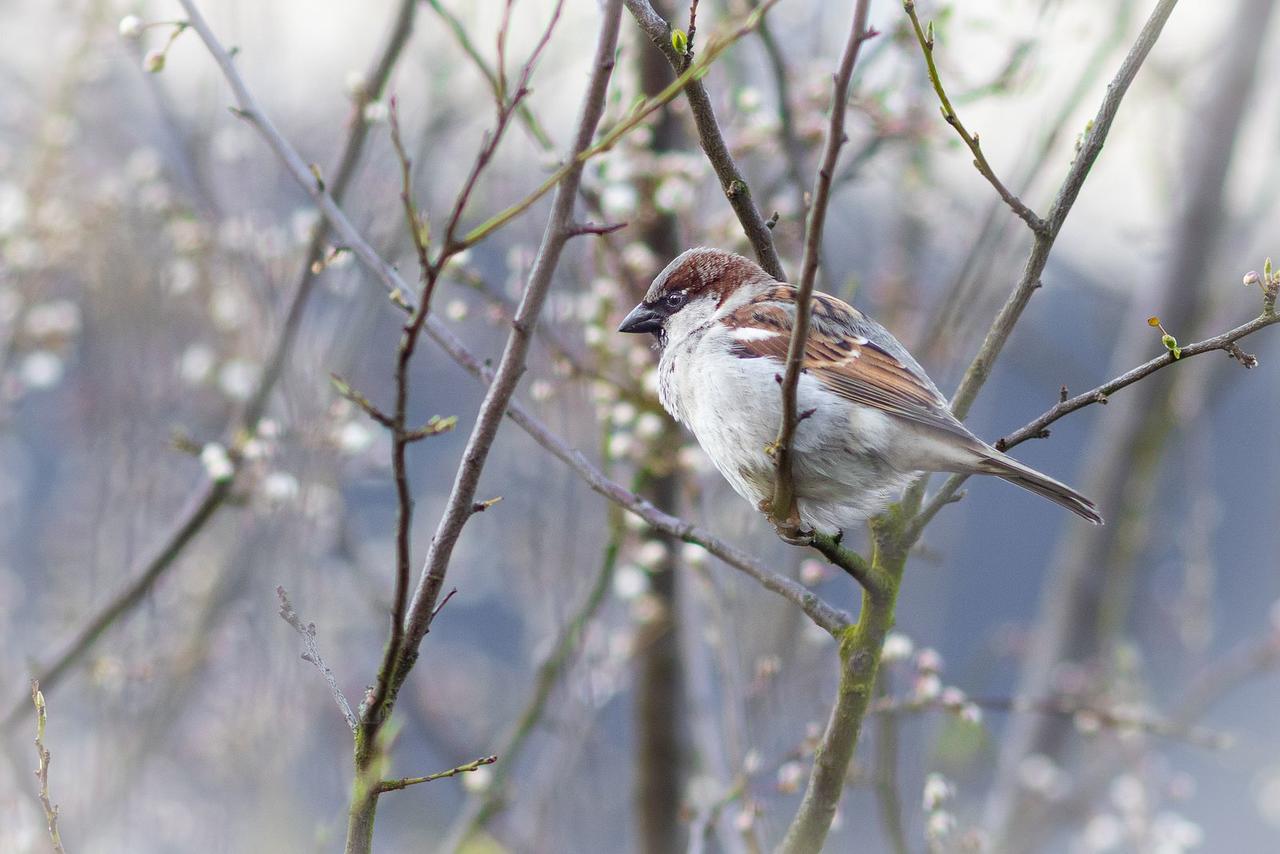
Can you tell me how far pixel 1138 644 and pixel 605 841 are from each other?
3.58m

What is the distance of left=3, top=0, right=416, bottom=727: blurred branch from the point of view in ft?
11.1

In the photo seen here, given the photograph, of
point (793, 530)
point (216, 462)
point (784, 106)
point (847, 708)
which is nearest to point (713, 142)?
point (793, 530)

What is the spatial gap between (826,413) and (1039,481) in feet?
1.69

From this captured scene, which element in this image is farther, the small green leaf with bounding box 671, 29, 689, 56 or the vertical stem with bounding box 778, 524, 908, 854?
the vertical stem with bounding box 778, 524, 908, 854

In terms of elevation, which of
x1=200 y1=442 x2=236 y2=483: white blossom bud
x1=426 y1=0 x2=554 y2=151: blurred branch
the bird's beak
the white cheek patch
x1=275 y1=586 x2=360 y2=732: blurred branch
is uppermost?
x1=426 y1=0 x2=554 y2=151: blurred branch

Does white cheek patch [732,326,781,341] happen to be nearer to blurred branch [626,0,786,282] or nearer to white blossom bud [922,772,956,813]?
blurred branch [626,0,786,282]

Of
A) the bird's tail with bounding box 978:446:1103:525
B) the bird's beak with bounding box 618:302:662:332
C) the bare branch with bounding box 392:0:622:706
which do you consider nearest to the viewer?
the bare branch with bounding box 392:0:622:706

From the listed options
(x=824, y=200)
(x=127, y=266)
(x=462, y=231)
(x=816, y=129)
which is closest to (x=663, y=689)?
(x=462, y=231)

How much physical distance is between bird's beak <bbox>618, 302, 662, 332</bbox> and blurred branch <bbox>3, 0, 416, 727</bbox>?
34.3 inches

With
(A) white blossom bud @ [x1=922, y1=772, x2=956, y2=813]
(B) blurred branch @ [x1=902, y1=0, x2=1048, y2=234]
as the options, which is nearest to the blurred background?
(A) white blossom bud @ [x1=922, y1=772, x2=956, y2=813]

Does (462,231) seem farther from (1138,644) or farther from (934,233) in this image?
(1138,644)

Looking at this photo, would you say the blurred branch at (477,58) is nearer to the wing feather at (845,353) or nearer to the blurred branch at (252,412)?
the blurred branch at (252,412)

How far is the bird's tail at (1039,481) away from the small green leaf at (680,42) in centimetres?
99

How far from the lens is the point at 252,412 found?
12.0 feet
